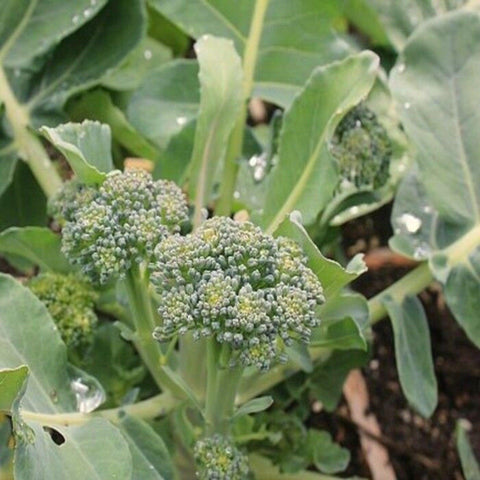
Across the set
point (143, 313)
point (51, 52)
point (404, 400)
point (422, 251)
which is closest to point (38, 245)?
point (143, 313)

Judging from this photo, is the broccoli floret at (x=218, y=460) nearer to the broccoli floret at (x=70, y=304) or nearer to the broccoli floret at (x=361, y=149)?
the broccoli floret at (x=70, y=304)

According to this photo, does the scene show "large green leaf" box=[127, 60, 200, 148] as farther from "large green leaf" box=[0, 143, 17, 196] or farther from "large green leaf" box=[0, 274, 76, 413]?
"large green leaf" box=[0, 274, 76, 413]

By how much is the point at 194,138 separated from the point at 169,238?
242mm

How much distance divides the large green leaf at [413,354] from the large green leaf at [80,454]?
289 mm

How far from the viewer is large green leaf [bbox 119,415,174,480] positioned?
820mm

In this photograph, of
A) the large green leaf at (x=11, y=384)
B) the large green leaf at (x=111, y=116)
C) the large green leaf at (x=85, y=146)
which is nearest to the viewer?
the large green leaf at (x=11, y=384)

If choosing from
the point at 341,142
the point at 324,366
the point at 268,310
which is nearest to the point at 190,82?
A: the point at 341,142

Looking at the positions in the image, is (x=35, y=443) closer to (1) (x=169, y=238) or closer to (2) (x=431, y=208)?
(1) (x=169, y=238)

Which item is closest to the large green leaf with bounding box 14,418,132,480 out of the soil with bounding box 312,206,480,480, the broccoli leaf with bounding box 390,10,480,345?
the broccoli leaf with bounding box 390,10,480,345

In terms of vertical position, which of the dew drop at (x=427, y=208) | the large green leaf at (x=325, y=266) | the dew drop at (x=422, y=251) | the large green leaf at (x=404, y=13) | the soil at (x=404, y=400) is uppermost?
the large green leaf at (x=404, y=13)

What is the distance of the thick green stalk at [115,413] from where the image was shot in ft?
2.63

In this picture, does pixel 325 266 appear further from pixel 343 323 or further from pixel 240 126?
pixel 240 126

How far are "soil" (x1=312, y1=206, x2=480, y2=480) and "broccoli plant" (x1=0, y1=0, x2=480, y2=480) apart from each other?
0.13 m

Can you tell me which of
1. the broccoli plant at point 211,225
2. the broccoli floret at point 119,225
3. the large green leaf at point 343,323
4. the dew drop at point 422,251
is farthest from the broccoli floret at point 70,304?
the dew drop at point 422,251
